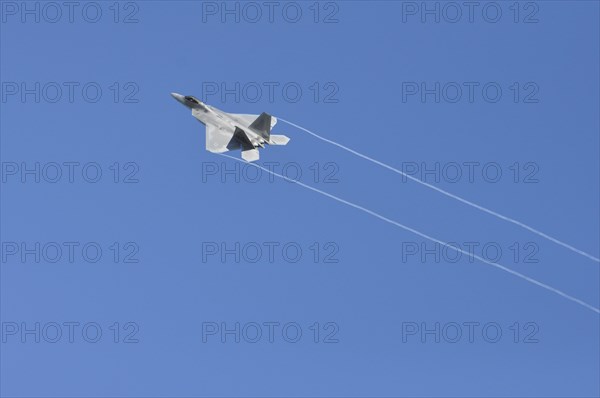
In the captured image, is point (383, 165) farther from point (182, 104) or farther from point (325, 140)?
point (182, 104)

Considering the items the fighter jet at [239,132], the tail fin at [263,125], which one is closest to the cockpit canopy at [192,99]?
the fighter jet at [239,132]

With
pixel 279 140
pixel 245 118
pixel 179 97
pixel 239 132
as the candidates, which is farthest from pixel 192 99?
pixel 279 140

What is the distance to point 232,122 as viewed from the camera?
205ft

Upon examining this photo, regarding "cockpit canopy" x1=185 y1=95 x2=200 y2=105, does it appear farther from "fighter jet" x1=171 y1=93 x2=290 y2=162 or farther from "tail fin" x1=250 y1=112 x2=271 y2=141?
"tail fin" x1=250 y1=112 x2=271 y2=141

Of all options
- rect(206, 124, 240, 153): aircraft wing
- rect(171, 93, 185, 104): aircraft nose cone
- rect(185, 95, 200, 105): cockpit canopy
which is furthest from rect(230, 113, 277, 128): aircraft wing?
rect(171, 93, 185, 104): aircraft nose cone

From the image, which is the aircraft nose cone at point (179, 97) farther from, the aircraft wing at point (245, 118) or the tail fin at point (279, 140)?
the tail fin at point (279, 140)

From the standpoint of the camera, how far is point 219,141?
62.0m

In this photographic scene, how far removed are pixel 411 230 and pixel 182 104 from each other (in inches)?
752

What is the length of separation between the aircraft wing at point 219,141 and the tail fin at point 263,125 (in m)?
1.40

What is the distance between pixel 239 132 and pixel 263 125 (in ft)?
4.52

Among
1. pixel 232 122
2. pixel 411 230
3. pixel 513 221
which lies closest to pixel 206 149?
pixel 232 122

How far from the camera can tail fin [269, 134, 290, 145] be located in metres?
61.9

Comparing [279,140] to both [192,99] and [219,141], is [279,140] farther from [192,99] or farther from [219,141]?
[192,99]

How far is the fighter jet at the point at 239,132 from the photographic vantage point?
6109cm
